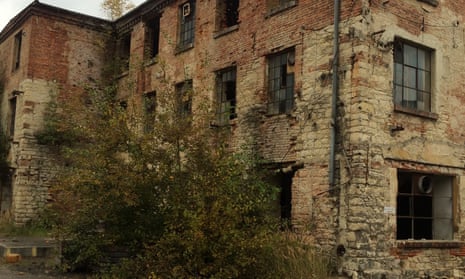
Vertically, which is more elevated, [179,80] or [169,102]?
[179,80]

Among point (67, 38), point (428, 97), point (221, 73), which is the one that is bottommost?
point (428, 97)

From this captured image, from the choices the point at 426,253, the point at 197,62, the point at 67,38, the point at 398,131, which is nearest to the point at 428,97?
the point at 398,131

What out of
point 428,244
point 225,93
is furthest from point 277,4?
point 428,244

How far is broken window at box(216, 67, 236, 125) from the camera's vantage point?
14758 mm

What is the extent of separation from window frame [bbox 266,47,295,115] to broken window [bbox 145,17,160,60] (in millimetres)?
6736

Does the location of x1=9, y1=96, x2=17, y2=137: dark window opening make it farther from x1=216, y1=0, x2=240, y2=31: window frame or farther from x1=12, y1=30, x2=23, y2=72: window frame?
x1=216, y1=0, x2=240, y2=31: window frame

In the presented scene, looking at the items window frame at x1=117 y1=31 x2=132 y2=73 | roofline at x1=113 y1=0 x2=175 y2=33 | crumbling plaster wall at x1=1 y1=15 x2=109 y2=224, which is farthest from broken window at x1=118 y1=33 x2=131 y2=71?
crumbling plaster wall at x1=1 y1=15 x2=109 y2=224

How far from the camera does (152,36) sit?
1962 centimetres

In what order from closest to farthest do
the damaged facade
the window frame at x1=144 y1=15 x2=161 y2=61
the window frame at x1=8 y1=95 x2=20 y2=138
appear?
the damaged facade < the window frame at x1=144 y1=15 x2=161 y2=61 < the window frame at x1=8 y1=95 x2=20 y2=138

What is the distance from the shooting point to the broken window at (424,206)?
12.4m

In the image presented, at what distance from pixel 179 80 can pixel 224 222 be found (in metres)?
8.84

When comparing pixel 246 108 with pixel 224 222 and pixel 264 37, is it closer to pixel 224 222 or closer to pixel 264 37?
Answer: pixel 264 37

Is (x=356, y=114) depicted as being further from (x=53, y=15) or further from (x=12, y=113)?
(x=12, y=113)

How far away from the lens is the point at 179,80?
55.8 feet
